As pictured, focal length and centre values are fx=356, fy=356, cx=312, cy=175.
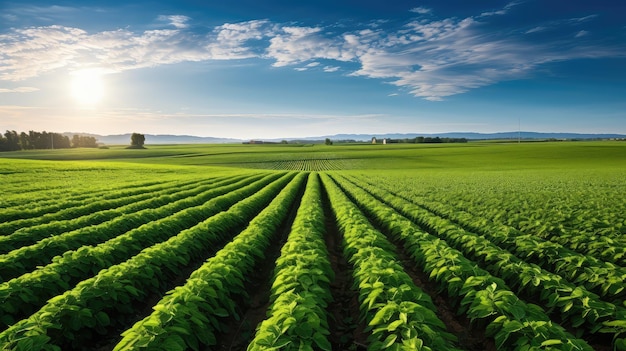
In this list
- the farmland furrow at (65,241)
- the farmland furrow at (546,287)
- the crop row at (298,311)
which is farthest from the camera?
the farmland furrow at (65,241)

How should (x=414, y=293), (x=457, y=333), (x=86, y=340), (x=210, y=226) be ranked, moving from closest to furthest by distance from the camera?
(x=414, y=293) → (x=86, y=340) → (x=457, y=333) → (x=210, y=226)

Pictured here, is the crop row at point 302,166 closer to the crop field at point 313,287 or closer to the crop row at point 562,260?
the crop field at point 313,287

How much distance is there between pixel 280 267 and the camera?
7.69 metres

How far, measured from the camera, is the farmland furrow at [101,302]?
16.6 feet

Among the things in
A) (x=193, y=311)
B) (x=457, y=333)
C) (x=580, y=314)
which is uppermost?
(x=193, y=311)

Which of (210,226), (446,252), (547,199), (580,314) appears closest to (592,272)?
(580,314)

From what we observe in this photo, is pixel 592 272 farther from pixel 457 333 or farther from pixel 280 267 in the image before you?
pixel 280 267

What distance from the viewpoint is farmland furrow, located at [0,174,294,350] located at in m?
5.07

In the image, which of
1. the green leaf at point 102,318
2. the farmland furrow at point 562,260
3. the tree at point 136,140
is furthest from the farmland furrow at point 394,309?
the tree at point 136,140

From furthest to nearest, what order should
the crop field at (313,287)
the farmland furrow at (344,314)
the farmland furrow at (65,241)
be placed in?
the farmland furrow at (65,241), the farmland furrow at (344,314), the crop field at (313,287)

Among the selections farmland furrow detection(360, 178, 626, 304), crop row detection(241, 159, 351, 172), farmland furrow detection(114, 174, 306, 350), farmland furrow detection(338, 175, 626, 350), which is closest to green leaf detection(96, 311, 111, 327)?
farmland furrow detection(114, 174, 306, 350)

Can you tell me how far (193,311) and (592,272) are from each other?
7.64 m

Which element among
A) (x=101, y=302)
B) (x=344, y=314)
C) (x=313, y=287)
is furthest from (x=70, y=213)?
(x=313, y=287)

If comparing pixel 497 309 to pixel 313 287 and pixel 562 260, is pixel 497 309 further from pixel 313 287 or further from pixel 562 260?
pixel 562 260
